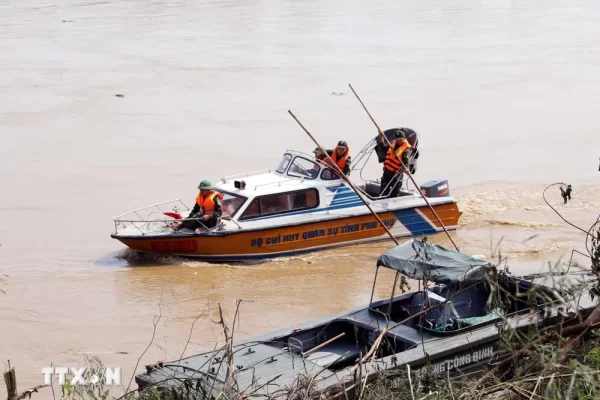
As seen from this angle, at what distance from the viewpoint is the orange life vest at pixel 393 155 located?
15.4 meters

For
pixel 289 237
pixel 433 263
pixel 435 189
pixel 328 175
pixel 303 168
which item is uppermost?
pixel 303 168

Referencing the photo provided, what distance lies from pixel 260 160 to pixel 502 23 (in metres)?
25.8

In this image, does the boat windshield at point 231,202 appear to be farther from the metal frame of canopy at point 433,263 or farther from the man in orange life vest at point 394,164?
the metal frame of canopy at point 433,263

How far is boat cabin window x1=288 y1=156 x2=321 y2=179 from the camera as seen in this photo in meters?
15.3

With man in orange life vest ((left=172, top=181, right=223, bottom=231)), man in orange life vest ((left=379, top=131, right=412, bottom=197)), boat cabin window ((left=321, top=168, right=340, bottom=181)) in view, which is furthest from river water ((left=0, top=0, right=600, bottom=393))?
boat cabin window ((left=321, top=168, right=340, bottom=181))

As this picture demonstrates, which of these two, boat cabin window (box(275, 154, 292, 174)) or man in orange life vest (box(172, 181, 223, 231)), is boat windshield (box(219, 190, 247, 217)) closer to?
man in orange life vest (box(172, 181, 223, 231))

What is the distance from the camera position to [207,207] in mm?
14641

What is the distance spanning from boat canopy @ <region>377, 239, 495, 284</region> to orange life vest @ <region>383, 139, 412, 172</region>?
5.76 m

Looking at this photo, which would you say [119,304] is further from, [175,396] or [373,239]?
[175,396]

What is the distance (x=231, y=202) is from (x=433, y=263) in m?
6.22

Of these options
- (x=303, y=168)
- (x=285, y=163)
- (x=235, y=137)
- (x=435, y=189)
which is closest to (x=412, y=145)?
(x=435, y=189)

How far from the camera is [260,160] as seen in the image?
20.9 m

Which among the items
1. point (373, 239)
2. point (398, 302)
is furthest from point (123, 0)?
point (398, 302)

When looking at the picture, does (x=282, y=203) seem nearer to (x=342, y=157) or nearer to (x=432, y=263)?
(x=342, y=157)
